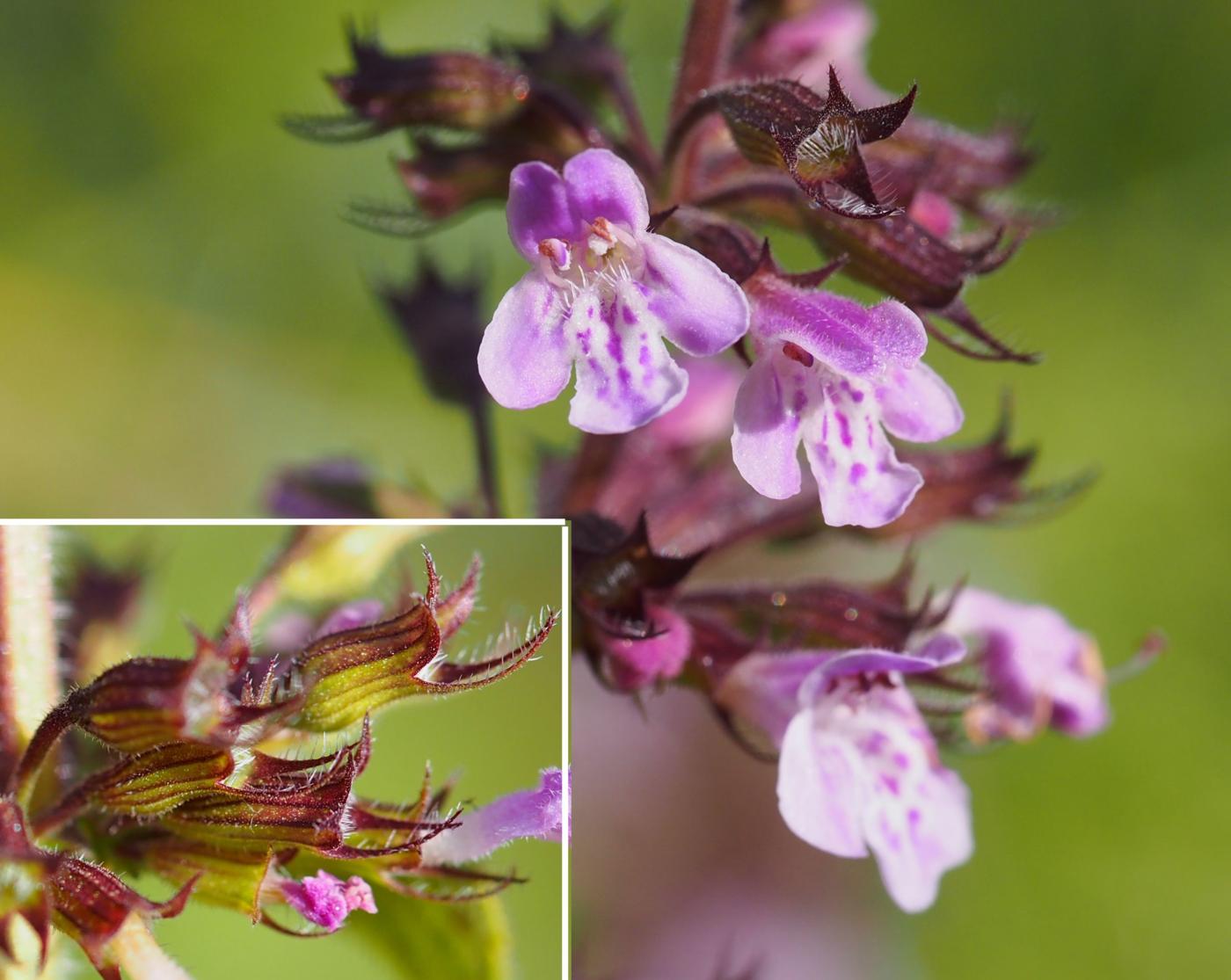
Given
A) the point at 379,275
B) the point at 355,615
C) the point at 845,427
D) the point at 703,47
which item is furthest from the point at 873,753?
the point at 379,275

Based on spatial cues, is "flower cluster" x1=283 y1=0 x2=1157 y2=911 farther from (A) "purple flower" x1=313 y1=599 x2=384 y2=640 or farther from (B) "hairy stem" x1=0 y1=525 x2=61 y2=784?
(B) "hairy stem" x1=0 y1=525 x2=61 y2=784

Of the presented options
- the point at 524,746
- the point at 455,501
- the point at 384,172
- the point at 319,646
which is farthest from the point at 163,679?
the point at 384,172

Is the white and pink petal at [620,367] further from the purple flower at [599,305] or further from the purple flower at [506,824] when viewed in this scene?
the purple flower at [506,824]

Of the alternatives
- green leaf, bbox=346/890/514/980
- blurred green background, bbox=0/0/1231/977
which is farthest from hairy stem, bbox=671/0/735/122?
blurred green background, bbox=0/0/1231/977

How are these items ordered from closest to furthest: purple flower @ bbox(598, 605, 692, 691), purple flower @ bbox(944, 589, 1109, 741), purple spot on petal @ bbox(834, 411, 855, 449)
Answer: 1. purple spot on petal @ bbox(834, 411, 855, 449)
2. purple flower @ bbox(598, 605, 692, 691)
3. purple flower @ bbox(944, 589, 1109, 741)

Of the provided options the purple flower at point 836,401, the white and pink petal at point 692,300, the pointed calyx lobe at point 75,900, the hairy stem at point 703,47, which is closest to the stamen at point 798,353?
the purple flower at point 836,401

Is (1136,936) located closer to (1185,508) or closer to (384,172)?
(1185,508)

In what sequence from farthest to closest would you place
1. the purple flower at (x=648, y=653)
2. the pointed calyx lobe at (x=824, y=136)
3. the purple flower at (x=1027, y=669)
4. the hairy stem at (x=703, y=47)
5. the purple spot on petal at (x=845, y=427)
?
the purple flower at (x=1027, y=669)
the hairy stem at (x=703, y=47)
the purple flower at (x=648, y=653)
the purple spot on petal at (x=845, y=427)
the pointed calyx lobe at (x=824, y=136)

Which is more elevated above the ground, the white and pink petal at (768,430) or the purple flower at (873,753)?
the white and pink petal at (768,430)
